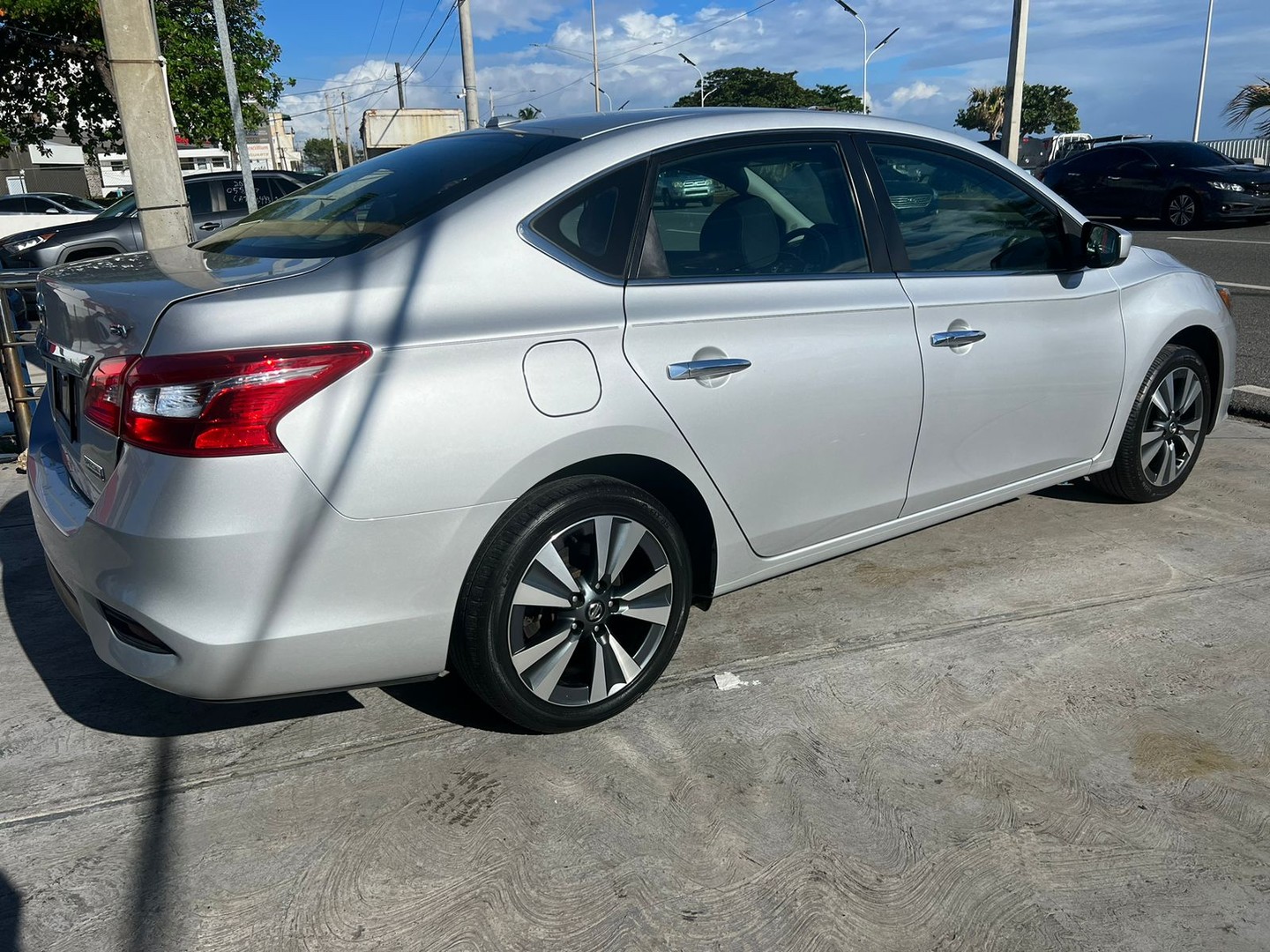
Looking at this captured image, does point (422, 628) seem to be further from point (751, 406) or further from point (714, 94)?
point (714, 94)

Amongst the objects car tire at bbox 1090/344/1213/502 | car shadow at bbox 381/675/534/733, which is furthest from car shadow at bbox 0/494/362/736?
car tire at bbox 1090/344/1213/502

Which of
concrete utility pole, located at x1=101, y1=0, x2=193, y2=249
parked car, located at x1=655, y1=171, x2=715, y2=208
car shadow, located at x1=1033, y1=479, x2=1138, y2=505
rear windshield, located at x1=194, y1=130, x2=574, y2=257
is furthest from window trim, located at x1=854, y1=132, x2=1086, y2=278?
concrete utility pole, located at x1=101, y1=0, x2=193, y2=249

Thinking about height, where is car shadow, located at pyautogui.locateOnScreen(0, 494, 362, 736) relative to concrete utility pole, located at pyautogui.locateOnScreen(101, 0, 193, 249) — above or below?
below

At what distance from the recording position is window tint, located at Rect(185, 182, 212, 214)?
1408cm

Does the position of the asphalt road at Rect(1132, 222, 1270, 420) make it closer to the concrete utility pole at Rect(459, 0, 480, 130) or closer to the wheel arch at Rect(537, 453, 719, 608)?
the wheel arch at Rect(537, 453, 719, 608)

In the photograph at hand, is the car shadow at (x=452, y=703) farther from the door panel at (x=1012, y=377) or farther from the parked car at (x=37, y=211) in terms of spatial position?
the parked car at (x=37, y=211)

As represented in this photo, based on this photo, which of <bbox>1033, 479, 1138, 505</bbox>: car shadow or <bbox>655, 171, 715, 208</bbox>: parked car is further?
<bbox>1033, 479, 1138, 505</bbox>: car shadow

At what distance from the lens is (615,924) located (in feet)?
7.36

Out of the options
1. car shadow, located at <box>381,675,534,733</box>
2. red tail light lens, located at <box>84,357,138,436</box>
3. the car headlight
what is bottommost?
car shadow, located at <box>381,675,534,733</box>

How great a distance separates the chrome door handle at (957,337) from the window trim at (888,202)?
208mm

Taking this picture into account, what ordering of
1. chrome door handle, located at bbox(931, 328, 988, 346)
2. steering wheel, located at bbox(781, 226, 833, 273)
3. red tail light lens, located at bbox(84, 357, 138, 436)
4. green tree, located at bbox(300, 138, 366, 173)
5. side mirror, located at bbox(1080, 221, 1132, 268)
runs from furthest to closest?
green tree, located at bbox(300, 138, 366, 173) → side mirror, located at bbox(1080, 221, 1132, 268) → chrome door handle, located at bbox(931, 328, 988, 346) → steering wheel, located at bbox(781, 226, 833, 273) → red tail light lens, located at bbox(84, 357, 138, 436)

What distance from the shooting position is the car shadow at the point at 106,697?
A: 3.07m

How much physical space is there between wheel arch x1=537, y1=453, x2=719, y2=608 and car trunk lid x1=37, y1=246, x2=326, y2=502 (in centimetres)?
86

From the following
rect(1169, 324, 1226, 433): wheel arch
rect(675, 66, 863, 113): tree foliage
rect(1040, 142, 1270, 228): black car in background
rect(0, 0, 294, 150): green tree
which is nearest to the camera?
rect(1169, 324, 1226, 433): wheel arch
